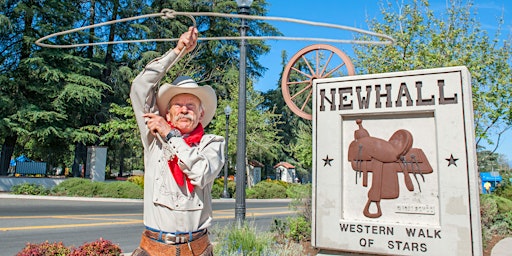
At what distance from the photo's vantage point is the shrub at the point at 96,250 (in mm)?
4902

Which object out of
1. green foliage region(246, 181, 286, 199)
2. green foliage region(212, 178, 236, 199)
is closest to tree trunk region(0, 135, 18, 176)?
green foliage region(212, 178, 236, 199)

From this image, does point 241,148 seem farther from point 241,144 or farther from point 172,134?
point 172,134

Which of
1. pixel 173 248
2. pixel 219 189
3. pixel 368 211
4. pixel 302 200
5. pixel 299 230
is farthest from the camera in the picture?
pixel 219 189

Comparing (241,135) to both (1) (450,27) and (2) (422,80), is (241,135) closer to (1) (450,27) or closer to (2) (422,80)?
(2) (422,80)

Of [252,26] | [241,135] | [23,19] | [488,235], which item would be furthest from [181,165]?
[252,26]

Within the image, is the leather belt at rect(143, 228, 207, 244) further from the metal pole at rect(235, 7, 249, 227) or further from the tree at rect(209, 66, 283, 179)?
the tree at rect(209, 66, 283, 179)

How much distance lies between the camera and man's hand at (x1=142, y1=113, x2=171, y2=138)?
287 cm

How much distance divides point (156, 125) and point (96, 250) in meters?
2.87

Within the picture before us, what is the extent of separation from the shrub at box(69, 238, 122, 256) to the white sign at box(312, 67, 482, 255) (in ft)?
8.93

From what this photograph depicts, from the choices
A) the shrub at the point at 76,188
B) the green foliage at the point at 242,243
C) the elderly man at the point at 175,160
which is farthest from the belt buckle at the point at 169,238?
the shrub at the point at 76,188

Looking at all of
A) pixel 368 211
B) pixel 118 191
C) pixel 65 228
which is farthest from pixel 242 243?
pixel 118 191

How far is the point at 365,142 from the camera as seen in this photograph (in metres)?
5.54

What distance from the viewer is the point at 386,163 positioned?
5371 millimetres

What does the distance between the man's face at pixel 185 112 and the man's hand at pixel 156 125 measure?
0.15 m
